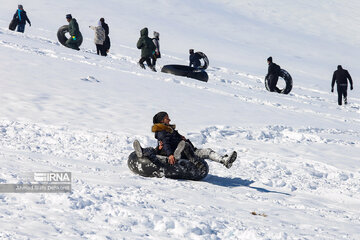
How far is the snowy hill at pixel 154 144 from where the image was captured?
4.95 meters

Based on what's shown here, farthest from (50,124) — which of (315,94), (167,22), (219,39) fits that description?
(167,22)

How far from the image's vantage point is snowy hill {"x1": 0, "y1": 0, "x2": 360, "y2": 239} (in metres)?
4.95

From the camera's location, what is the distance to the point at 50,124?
A: 9.42m

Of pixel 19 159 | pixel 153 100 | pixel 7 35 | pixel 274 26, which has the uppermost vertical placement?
pixel 274 26

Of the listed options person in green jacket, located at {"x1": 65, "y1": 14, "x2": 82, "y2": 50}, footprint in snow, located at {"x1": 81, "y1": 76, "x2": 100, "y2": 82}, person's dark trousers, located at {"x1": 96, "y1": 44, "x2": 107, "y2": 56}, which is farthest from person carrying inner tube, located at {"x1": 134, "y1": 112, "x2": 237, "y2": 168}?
person in green jacket, located at {"x1": 65, "y1": 14, "x2": 82, "y2": 50}

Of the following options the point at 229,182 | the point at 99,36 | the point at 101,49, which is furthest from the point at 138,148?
the point at 101,49

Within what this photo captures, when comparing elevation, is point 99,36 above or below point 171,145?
above

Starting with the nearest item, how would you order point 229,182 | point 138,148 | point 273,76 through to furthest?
point 138,148, point 229,182, point 273,76

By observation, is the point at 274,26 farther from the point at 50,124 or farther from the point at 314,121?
the point at 50,124

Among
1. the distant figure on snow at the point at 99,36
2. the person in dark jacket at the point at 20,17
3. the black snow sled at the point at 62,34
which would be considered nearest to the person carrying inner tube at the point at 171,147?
the distant figure on snow at the point at 99,36

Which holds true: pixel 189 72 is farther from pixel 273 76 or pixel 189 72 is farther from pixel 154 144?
pixel 154 144

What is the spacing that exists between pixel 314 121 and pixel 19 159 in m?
9.00

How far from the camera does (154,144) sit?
927 cm

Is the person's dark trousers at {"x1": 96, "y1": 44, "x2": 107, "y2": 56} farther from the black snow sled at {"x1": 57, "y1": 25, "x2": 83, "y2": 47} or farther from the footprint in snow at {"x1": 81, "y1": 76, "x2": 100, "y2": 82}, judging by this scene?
the footprint in snow at {"x1": 81, "y1": 76, "x2": 100, "y2": 82}
